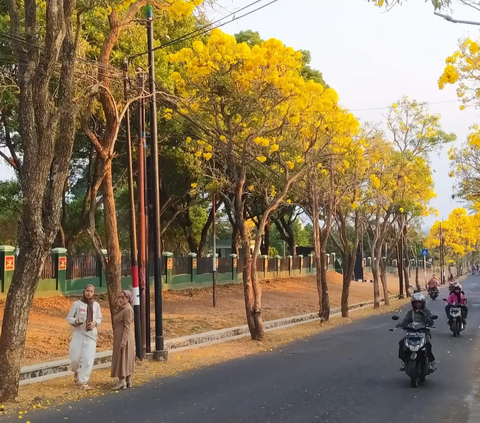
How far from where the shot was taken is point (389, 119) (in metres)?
28.2

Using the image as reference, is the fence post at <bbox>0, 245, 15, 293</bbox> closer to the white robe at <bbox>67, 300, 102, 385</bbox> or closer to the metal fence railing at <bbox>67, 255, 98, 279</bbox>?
the metal fence railing at <bbox>67, 255, 98, 279</bbox>

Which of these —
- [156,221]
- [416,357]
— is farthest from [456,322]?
[156,221]

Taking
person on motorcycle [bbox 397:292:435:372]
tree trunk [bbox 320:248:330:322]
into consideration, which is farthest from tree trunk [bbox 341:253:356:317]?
person on motorcycle [bbox 397:292:435:372]

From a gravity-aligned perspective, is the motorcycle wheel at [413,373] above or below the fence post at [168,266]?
below

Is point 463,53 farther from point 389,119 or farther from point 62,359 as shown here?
point 389,119

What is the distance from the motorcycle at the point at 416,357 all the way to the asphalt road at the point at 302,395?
207 millimetres

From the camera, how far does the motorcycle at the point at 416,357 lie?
9219 mm

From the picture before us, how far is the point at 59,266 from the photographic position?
22109 mm

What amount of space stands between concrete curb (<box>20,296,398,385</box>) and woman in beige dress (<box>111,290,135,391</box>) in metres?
1.82

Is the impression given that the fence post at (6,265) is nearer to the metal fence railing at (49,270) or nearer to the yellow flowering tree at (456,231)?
the metal fence railing at (49,270)

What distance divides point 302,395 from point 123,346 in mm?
2901

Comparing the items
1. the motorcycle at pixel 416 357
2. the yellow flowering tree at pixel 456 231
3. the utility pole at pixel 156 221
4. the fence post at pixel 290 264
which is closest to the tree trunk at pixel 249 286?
the utility pole at pixel 156 221

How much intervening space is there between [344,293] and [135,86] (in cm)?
1500

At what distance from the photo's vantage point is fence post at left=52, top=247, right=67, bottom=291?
72.5 ft
